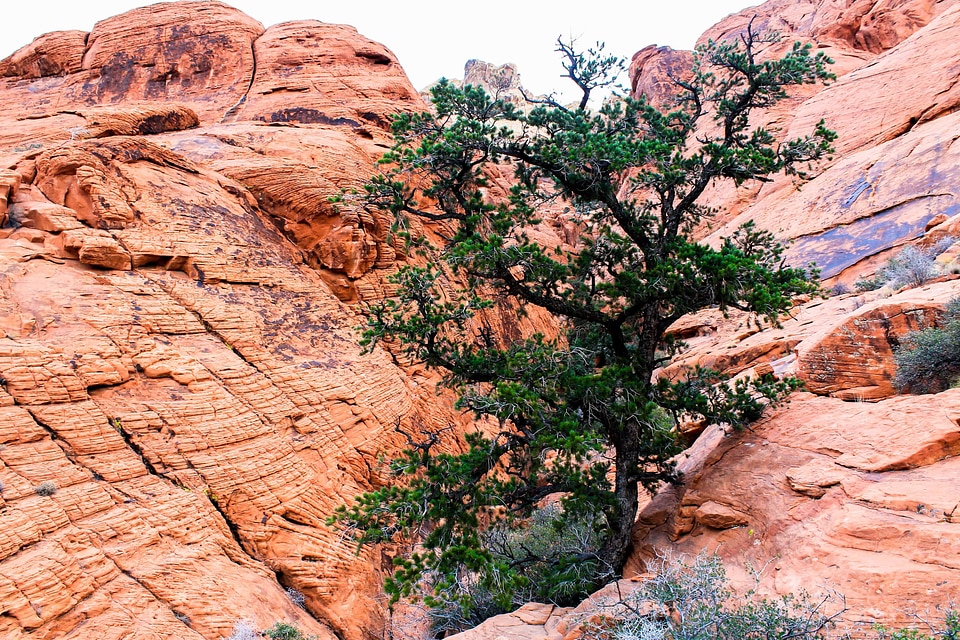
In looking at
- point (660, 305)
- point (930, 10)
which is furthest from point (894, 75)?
point (660, 305)

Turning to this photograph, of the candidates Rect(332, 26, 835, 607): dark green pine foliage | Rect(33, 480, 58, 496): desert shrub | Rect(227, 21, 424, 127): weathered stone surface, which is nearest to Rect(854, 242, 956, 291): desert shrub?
Rect(332, 26, 835, 607): dark green pine foliage

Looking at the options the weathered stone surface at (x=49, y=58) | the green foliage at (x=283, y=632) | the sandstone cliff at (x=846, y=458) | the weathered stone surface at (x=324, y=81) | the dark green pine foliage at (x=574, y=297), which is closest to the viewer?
the sandstone cliff at (x=846, y=458)

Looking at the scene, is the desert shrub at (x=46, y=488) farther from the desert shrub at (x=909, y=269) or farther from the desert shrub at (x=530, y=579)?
the desert shrub at (x=909, y=269)

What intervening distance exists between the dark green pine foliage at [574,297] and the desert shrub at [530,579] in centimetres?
8

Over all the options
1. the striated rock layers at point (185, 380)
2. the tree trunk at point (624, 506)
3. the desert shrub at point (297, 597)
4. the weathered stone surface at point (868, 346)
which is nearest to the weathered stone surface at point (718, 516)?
the tree trunk at point (624, 506)

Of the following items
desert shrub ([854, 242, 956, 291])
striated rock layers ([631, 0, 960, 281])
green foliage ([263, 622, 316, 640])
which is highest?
striated rock layers ([631, 0, 960, 281])

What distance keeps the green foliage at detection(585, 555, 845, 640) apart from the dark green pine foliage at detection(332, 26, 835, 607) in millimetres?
1509

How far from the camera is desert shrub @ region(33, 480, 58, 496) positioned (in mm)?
7043

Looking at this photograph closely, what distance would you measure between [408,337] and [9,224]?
8.26 m

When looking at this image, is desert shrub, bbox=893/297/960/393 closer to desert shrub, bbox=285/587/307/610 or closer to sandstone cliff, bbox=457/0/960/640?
sandstone cliff, bbox=457/0/960/640

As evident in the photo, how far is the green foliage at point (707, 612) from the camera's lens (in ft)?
16.1

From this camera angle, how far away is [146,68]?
22719mm

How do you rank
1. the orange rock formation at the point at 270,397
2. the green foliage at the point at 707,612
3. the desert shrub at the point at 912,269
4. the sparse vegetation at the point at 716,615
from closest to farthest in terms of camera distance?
the sparse vegetation at the point at 716,615 → the green foliage at the point at 707,612 → the orange rock formation at the point at 270,397 → the desert shrub at the point at 912,269

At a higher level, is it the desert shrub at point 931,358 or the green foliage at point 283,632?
the desert shrub at point 931,358
